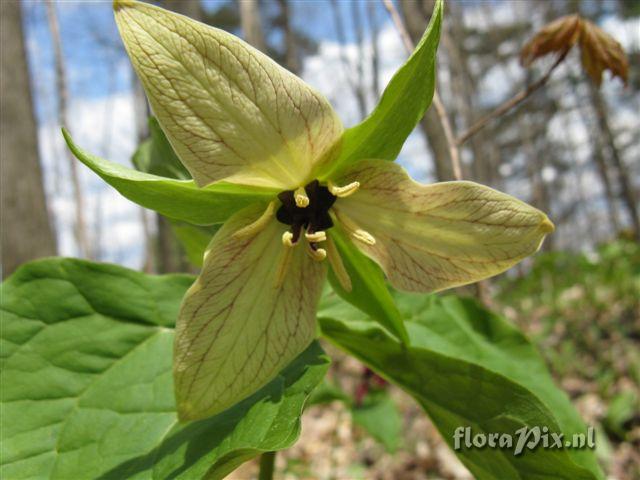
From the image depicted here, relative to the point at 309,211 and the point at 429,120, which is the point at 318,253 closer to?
the point at 309,211

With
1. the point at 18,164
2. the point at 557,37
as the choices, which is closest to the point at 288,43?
the point at 18,164

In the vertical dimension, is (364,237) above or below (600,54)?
below

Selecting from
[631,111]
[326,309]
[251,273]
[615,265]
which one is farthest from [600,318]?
[631,111]

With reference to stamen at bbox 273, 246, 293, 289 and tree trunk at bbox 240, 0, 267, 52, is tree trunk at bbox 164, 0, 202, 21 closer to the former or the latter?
tree trunk at bbox 240, 0, 267, 52

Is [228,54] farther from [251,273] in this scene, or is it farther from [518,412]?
[518,412]

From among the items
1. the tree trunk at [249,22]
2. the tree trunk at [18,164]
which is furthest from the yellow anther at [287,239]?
the tree trunk at [18,164]

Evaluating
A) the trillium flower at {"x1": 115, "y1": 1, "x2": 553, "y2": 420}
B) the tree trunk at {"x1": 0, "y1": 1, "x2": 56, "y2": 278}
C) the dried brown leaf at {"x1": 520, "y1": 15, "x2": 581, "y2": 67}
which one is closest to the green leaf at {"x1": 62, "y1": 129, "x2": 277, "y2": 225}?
the trillium flower at {"x1": 115, "y1": 1, "x2": 553, "y2": 420}
